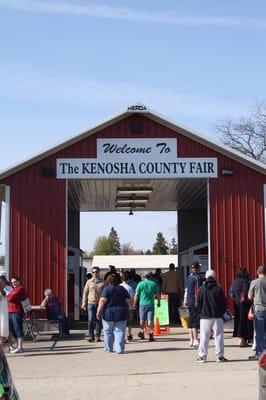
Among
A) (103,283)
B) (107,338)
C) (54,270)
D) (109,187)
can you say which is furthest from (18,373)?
(109,187)

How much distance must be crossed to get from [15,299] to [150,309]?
3222 millimetres

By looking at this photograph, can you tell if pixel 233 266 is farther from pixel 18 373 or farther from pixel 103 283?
pixel 18 373

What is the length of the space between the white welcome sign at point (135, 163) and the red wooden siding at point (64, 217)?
0.57 ft

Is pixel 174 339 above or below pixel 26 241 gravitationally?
below

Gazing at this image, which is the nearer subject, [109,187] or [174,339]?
[174,339]

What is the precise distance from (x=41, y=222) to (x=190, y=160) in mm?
4300

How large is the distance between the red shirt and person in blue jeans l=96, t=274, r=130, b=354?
71.0 inches

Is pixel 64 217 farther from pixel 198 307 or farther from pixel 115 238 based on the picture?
pixel 115 238

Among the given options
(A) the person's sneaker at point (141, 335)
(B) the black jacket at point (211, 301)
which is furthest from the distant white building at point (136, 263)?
(B) the black jacket at point (211, 301)

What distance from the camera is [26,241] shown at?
59.8ft

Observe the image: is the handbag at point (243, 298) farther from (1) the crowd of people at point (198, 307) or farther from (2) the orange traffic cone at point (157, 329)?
(2) the orange traffic cone at point (157, 329)

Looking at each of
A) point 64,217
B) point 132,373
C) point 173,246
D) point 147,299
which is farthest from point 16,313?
point 173,246

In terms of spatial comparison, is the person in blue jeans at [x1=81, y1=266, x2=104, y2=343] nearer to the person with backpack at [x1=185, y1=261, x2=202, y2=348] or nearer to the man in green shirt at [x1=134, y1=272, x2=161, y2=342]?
the man in green shirt at [x1=134, y1=272, x2=161, y2=342]

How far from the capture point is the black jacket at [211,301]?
41.0 ft
